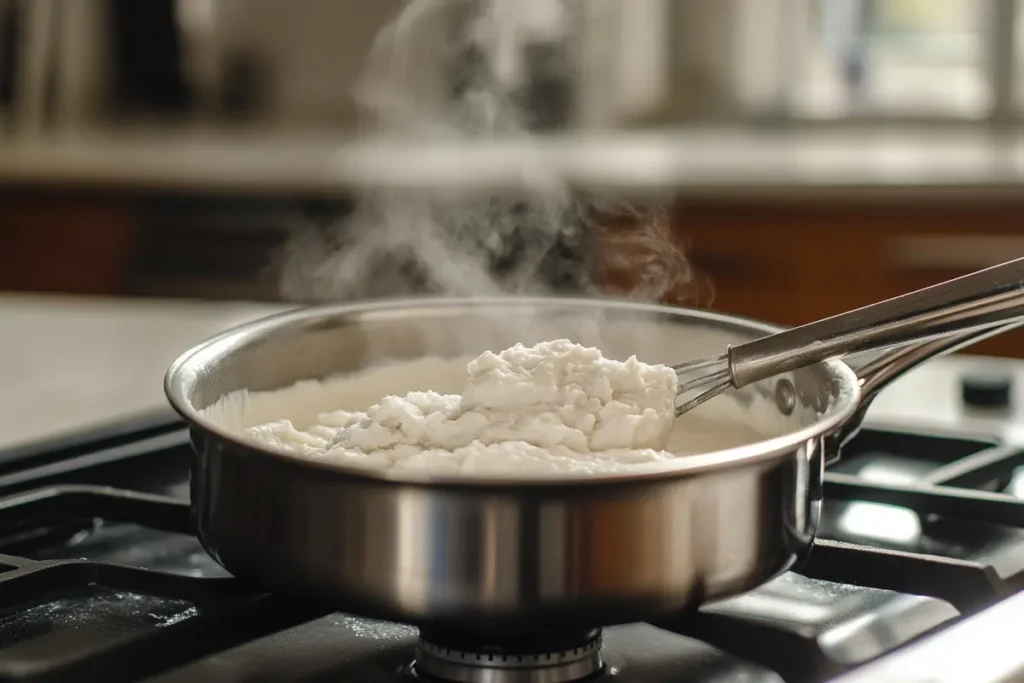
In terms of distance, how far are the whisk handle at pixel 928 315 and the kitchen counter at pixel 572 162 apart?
151 cm

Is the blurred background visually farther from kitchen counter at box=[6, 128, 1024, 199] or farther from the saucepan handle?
the saucepan handle

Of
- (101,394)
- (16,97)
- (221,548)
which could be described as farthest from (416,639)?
(16,97)

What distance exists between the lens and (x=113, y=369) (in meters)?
1.10

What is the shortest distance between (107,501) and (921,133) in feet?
7.92

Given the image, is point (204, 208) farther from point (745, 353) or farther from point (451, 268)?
point (745, 353)

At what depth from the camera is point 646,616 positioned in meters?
A: 0.46

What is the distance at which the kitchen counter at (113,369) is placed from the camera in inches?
36.5

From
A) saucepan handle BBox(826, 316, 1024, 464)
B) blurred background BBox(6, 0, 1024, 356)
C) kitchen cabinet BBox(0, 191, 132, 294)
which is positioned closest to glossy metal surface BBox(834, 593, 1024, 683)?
saucepan handle BBox(826, 316, 1024, 464)

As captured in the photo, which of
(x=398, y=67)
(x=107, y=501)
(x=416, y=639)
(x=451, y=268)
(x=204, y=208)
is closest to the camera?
(x=416, y=639)

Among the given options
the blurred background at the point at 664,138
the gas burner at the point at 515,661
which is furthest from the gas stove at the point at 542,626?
the blurred background at the point at 664,138

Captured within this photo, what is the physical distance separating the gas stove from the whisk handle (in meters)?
0.10

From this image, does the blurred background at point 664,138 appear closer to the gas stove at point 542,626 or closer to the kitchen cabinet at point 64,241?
the kitchen cabinet at point 64,241

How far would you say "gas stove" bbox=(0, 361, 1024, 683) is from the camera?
0.49m

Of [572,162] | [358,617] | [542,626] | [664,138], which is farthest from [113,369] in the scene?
[664,138]
